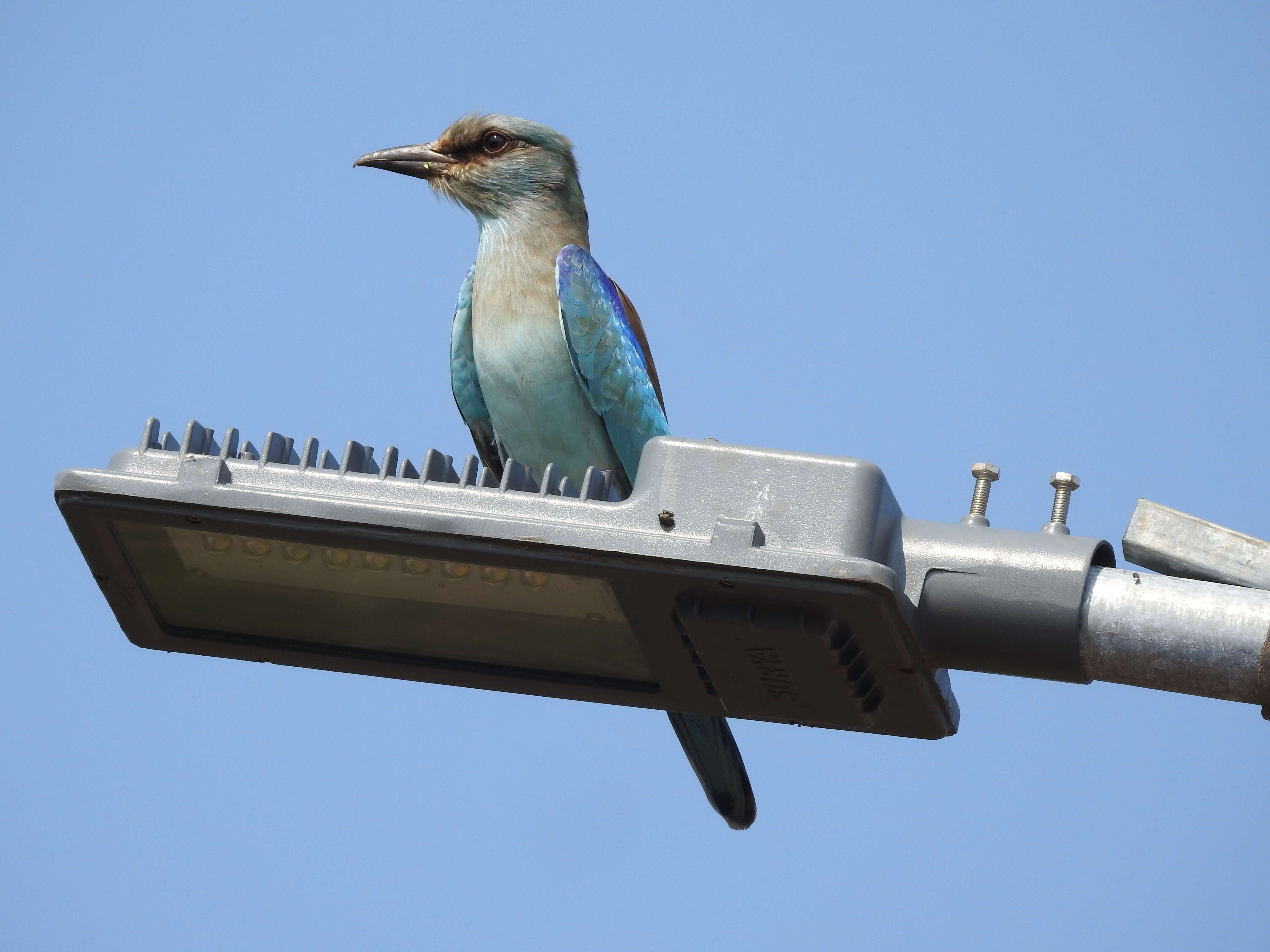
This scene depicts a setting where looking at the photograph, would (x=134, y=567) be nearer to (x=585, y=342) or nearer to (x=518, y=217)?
(x=585, y=342)

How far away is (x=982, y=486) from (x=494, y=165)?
413cm

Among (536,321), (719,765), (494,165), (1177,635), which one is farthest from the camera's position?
(494,165)

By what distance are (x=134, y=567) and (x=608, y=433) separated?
126 inches

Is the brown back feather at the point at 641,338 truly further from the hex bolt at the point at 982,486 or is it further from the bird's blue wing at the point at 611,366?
the hex bolt at the point at 982,486

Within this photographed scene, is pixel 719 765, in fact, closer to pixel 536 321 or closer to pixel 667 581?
pixel 667 581

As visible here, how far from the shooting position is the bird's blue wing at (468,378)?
Result: 242 inches

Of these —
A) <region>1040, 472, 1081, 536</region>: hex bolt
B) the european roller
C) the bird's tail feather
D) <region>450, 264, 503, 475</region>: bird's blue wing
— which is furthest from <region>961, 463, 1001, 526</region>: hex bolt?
<region>450, 264, 503, 475</region>: bird's blue wing

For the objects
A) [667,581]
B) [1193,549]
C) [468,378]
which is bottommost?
[468,378]

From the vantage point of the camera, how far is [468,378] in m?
6.14

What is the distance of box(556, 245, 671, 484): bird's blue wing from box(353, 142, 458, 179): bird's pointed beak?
0.81 meters

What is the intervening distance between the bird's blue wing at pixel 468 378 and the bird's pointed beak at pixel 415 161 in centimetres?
50

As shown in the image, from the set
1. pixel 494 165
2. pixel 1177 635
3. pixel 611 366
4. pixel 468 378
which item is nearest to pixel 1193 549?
pixel 1177 635

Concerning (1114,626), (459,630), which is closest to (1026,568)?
(1114,626)

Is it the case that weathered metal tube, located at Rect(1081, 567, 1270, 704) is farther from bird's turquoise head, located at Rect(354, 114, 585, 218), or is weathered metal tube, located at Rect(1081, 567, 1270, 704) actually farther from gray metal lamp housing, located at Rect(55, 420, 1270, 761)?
bird's turquoise head, located at Rect(354, 114, 585, 218)
